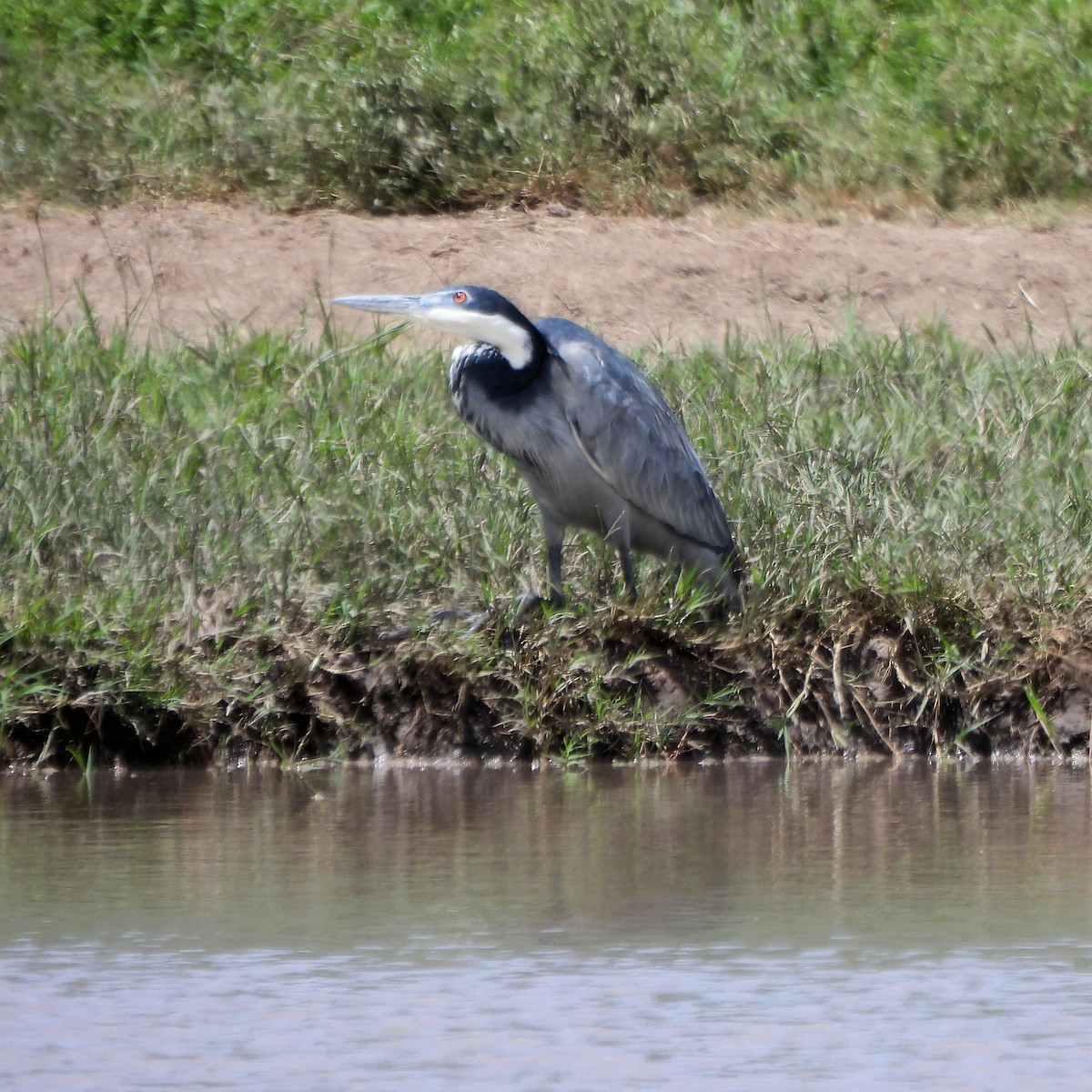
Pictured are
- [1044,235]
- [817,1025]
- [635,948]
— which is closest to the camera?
[817,1025]

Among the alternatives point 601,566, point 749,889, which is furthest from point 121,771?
point 749,889

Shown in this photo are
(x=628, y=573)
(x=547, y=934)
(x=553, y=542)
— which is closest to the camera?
(x=547, y=934)

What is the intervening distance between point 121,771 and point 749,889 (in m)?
1.74

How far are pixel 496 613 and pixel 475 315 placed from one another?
0.78 metres

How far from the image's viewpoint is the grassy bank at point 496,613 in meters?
4.76

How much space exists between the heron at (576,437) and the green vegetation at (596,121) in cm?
502

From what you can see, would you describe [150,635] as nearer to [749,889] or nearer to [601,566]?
[601,566]

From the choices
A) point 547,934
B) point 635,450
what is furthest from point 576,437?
point 547,934

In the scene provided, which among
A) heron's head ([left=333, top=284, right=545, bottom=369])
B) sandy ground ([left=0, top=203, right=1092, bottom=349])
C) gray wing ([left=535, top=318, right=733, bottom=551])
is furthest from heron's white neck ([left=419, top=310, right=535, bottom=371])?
sandy ground ([left=0, top=203, right=1092, bottom=349])

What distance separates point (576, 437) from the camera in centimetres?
521

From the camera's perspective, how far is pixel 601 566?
5332mm

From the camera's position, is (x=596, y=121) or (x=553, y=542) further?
(x=596, y=121)

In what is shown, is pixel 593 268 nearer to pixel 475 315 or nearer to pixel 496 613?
pixel 475 315

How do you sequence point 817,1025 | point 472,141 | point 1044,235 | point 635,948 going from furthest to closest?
point 472,141
point 1044,235
point 635,948
point 817,1025
